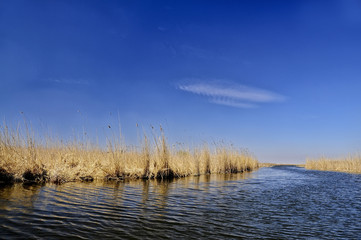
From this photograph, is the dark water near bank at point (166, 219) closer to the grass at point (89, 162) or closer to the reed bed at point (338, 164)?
the grass at point (89, 162)

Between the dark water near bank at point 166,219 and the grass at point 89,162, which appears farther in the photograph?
the grass at point 89,162

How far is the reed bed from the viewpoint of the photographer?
2583 cm

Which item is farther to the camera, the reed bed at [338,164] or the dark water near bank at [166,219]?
the reed bed at [338,164]

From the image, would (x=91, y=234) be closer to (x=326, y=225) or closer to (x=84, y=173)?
(x=326, y=225)

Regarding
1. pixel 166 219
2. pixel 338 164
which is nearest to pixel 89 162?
pixel 166 219

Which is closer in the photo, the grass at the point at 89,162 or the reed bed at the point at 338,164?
the grass at the point at 89,162

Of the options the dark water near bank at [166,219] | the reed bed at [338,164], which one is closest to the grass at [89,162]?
the dark water near bank at [166,219]

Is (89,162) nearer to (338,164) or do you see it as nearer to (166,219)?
(166,219)

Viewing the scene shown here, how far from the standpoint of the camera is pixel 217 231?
10.3 ft

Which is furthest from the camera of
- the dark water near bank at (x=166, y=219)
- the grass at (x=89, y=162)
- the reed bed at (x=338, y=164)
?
the reed bed at (x=338, y=164)

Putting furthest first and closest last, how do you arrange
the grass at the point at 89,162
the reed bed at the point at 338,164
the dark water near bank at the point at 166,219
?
1. the reed bed at the point at 338,164
2. the grass at the point at 89,162
3. the dark water near bank at the point at 166,219

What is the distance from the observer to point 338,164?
3002cm

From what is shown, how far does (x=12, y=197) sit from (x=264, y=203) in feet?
17.9

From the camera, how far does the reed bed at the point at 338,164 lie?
25.8 metres
